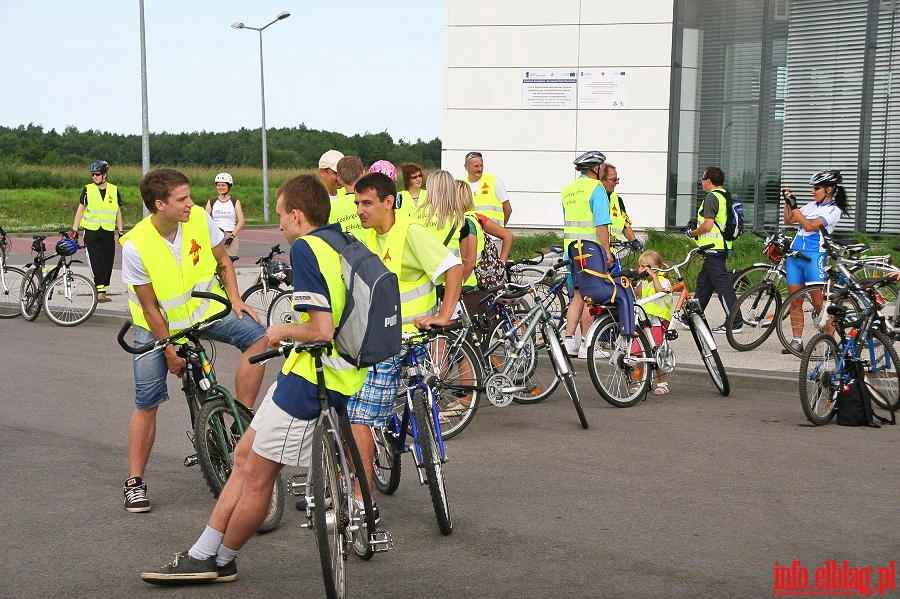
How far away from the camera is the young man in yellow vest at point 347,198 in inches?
307

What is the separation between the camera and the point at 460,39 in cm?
2230

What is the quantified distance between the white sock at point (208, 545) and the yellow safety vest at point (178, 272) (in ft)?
5.27

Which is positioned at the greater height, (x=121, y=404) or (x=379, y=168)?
(x=379, y=168)

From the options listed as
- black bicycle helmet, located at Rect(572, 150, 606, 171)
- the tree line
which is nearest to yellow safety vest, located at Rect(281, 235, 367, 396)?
black bicycle helmet, located at Rect(572, 150, 606, 171)

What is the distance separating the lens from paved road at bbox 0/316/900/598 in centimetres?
504

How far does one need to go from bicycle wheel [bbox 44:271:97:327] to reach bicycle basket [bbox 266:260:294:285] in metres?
2.58

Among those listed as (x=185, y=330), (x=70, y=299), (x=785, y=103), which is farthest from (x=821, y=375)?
(x=785, y=103)

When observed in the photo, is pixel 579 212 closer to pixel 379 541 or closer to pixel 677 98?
pixel 379 541

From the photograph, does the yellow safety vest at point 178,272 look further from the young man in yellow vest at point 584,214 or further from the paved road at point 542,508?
the young man in yellow vest at point 584,214

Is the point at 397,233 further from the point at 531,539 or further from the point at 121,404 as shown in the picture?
the point at 121,404

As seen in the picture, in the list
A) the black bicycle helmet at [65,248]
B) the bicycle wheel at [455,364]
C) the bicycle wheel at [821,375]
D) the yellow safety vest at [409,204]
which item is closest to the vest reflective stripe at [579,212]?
the yellow safety vest at [409,204]

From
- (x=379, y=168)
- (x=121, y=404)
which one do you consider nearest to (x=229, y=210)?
→ (x=121, y=404)

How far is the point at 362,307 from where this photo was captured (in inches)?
180

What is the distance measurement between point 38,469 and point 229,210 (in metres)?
8.33
